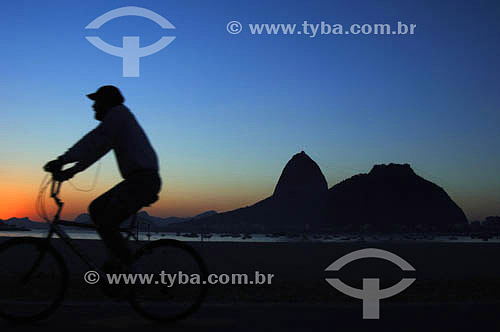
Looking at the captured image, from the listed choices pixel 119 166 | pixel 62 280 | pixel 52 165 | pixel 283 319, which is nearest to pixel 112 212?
pixel 119 166

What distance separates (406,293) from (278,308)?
490 cm

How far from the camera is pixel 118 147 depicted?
4230 mm

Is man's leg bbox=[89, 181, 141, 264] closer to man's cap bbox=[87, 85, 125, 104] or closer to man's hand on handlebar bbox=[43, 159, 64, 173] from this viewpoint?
man's hand on handlebar bbox=[43, 159, 64, 173]

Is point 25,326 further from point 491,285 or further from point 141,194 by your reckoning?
point 491,285

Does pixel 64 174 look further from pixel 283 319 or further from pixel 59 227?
pixel 283 319

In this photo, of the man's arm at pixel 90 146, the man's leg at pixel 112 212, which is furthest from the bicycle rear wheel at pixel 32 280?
the man's arm at pixel 90 146

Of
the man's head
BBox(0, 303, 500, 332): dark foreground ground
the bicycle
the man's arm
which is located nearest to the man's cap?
the man's head

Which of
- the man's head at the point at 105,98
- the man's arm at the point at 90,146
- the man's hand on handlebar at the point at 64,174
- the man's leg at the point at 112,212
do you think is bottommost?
the man's leg at the point at 112,212

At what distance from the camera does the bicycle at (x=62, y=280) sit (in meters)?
4.31

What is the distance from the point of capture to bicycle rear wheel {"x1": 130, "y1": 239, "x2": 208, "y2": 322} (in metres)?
4.38

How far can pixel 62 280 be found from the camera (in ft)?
14.3

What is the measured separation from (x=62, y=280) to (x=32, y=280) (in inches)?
10.3

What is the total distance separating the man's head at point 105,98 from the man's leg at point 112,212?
0.68m

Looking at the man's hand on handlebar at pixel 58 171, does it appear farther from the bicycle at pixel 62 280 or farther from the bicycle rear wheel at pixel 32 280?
the bicycle rear wheel at pixel 32 280
